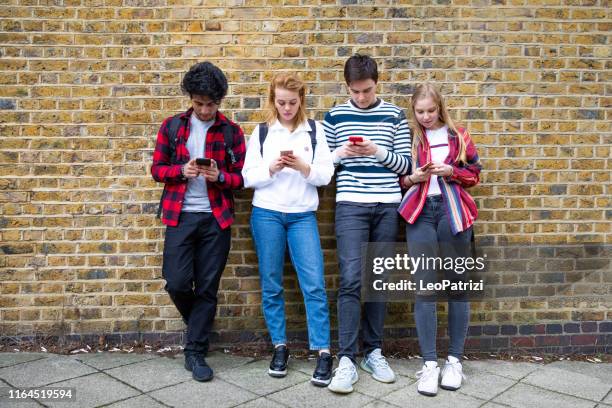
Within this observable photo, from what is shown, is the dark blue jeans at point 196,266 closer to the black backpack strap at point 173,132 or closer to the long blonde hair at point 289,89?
the black backpack strap at point 173,132

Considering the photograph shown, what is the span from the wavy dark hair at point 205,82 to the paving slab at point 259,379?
1.88 metres

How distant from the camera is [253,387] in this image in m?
3.48

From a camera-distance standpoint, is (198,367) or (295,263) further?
(295,263)

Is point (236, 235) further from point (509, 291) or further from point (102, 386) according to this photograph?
point (509, 291)

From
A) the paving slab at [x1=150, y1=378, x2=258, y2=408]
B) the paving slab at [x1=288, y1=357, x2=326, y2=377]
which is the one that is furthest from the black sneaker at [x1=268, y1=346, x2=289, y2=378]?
the paving slab at [x1=150, y1=378, x2=258, y2=408]

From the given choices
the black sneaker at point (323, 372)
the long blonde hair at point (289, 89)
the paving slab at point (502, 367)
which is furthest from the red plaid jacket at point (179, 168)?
the paving slab at point (502, 367)

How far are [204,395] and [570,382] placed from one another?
2482 mm

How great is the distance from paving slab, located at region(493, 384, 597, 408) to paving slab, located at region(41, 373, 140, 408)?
2331mm

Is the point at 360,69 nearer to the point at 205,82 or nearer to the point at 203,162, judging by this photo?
the point at 205,82

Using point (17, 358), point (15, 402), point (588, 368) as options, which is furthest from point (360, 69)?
point (17, 358)

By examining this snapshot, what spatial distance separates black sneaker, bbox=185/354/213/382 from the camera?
3.57 meters

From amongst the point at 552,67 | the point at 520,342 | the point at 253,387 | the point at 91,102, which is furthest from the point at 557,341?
the point at 91,102

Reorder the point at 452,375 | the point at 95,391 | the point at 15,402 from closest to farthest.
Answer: the point at 15,402
the point at 95,391
the point at 452,375

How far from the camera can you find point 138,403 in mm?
3209
